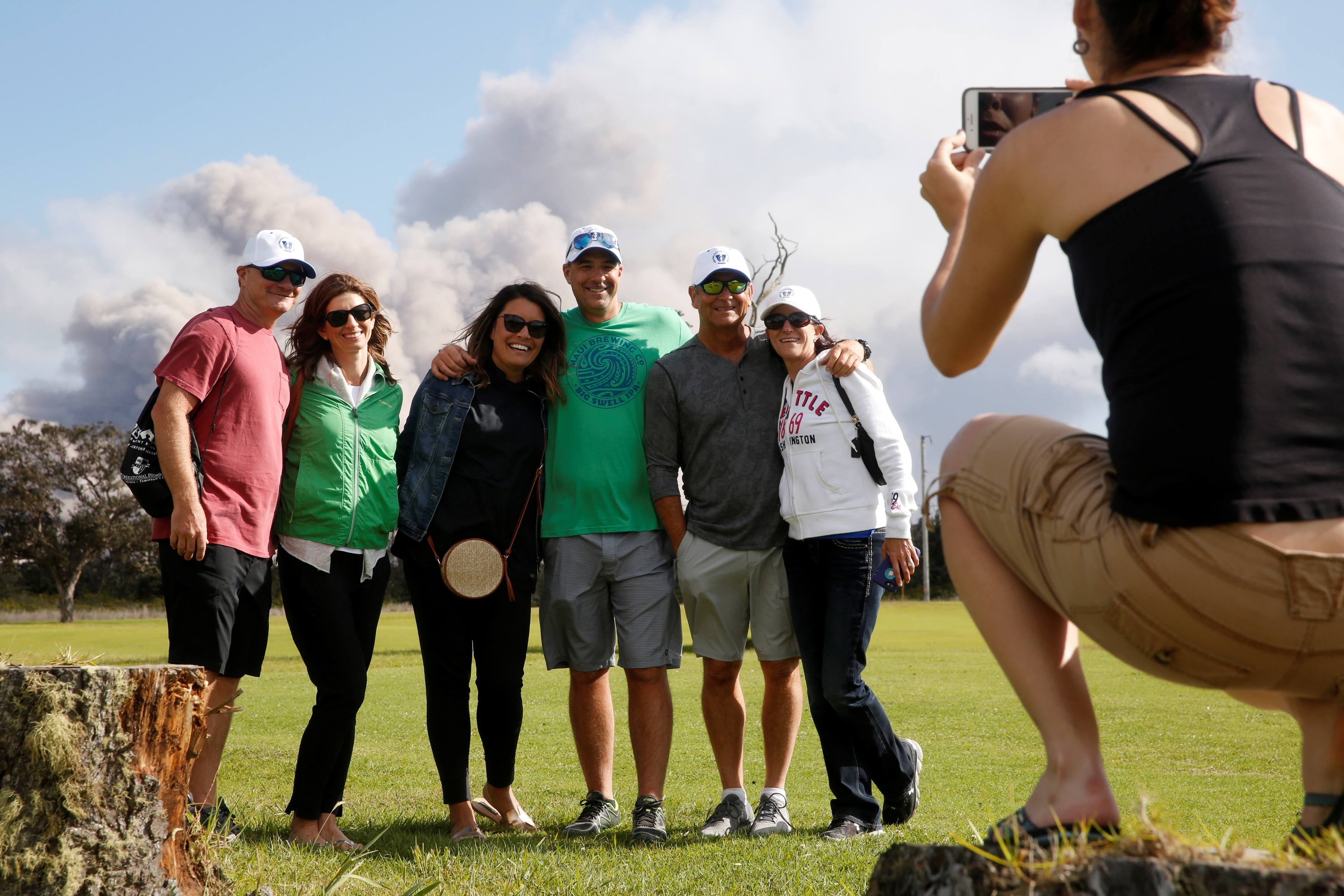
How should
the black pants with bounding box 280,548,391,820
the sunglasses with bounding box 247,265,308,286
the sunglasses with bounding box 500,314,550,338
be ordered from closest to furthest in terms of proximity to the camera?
the black pants with bounding box 280,548,391,820 < the sunglasses with bounding box 247,265,308,286 < the sunglasses with bounding box 500,314,550,338

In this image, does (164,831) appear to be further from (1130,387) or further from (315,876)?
(1130,387)

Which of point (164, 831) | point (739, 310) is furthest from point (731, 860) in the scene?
point (739, 310)

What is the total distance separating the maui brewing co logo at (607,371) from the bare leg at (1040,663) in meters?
3.32

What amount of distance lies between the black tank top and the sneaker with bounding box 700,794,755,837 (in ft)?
11.7

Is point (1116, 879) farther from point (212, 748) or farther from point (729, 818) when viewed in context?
point (212, 748)

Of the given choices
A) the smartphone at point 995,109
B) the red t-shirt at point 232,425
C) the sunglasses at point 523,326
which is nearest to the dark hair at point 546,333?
the sunglasses at point 523,326

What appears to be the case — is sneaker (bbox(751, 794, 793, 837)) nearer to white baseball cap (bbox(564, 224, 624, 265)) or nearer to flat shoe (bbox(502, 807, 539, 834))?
flat shoe (bbox(502, 807, 539, 834))

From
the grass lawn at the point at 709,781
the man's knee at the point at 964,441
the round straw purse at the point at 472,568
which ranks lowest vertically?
the grass lawn at the point at 709,781

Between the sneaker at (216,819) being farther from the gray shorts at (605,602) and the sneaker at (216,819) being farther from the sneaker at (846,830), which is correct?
the sneaker at (846,830)

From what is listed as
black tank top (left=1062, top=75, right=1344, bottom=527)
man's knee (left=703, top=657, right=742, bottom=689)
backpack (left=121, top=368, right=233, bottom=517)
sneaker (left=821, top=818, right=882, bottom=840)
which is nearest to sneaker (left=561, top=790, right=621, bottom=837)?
man's knee (left=703, top=657, right=742, bottom=689)

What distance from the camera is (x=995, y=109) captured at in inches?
102

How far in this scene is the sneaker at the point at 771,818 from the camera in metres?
4.75

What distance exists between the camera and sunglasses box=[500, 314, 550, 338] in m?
5.07

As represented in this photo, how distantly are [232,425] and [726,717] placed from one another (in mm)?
2714
